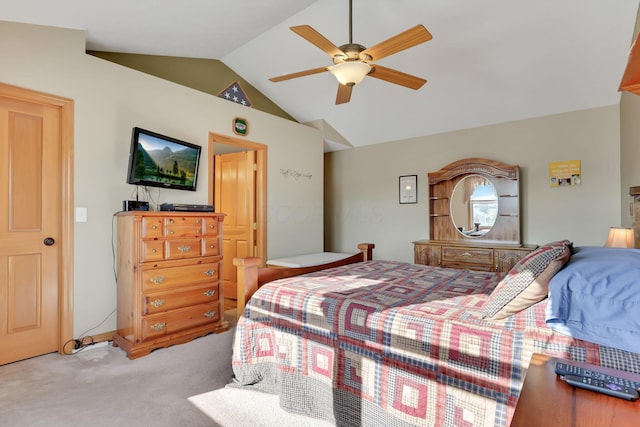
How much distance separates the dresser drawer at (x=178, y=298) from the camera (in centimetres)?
270

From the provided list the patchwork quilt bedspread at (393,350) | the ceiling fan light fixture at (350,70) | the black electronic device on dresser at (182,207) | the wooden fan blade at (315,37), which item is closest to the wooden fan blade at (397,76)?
the ceiling fan light fixture at (350,70)

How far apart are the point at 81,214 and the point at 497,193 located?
14.7ft

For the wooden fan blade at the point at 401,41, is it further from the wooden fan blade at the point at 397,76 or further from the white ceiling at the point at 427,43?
the white ceiling at the point at 427,43

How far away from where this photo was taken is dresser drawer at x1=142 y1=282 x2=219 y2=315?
2704mm

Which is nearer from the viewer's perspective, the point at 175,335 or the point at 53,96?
the point at 53,96

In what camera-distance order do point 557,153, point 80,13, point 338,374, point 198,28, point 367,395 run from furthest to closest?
point 557,153 → point 198,28 → point 80,13 → point 338,374 → point 367,395

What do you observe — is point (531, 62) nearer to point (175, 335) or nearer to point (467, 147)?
point (467, 147)

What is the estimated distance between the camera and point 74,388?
84.5 inches

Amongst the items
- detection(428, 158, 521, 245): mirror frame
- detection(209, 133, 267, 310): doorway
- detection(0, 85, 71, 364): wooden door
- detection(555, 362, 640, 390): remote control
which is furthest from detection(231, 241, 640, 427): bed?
detection(428, 158, 521, 245): mirror frame

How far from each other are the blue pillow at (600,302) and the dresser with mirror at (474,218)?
8.85 feet

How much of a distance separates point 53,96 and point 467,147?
14.7ft

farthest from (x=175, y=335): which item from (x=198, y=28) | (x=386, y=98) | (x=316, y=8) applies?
(x=386, y=98)

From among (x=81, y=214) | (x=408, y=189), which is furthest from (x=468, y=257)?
(x=81, y=214)

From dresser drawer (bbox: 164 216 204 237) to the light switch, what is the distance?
694mm
